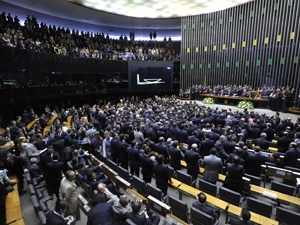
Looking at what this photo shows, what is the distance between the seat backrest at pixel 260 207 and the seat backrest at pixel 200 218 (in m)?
1.19

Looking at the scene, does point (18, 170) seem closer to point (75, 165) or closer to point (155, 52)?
point (75, 165)

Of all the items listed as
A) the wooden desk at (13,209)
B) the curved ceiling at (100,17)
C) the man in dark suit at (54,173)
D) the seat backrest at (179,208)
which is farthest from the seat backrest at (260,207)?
the curved ceiling at (100,17)

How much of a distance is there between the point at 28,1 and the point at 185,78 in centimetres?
1533

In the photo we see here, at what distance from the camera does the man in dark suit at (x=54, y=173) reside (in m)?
4.63

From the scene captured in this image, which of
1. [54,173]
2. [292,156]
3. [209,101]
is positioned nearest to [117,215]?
[54,173]

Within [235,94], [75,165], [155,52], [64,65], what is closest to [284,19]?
[235,94]

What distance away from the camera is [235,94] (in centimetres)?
1606

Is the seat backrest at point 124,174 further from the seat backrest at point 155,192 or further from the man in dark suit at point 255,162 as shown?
the man in dark suit at point 255,162

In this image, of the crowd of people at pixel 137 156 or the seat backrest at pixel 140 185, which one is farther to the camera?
the seat backrest at pixel 140 185

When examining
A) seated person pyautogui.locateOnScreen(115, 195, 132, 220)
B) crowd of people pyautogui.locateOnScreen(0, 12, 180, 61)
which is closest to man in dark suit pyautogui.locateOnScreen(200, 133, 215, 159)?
seated person pyautogui.locateOnScreen(115, 195, 132, 220)

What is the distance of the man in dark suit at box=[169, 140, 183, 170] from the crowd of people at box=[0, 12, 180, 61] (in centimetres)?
879

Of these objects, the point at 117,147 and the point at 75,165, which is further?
the point at 117,147

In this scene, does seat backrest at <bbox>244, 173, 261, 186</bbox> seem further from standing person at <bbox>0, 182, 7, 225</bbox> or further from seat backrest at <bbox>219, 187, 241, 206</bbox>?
standing person at <bbox>0, 182, 7, 225</bbox>

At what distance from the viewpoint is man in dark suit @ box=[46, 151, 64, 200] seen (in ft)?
15.2
